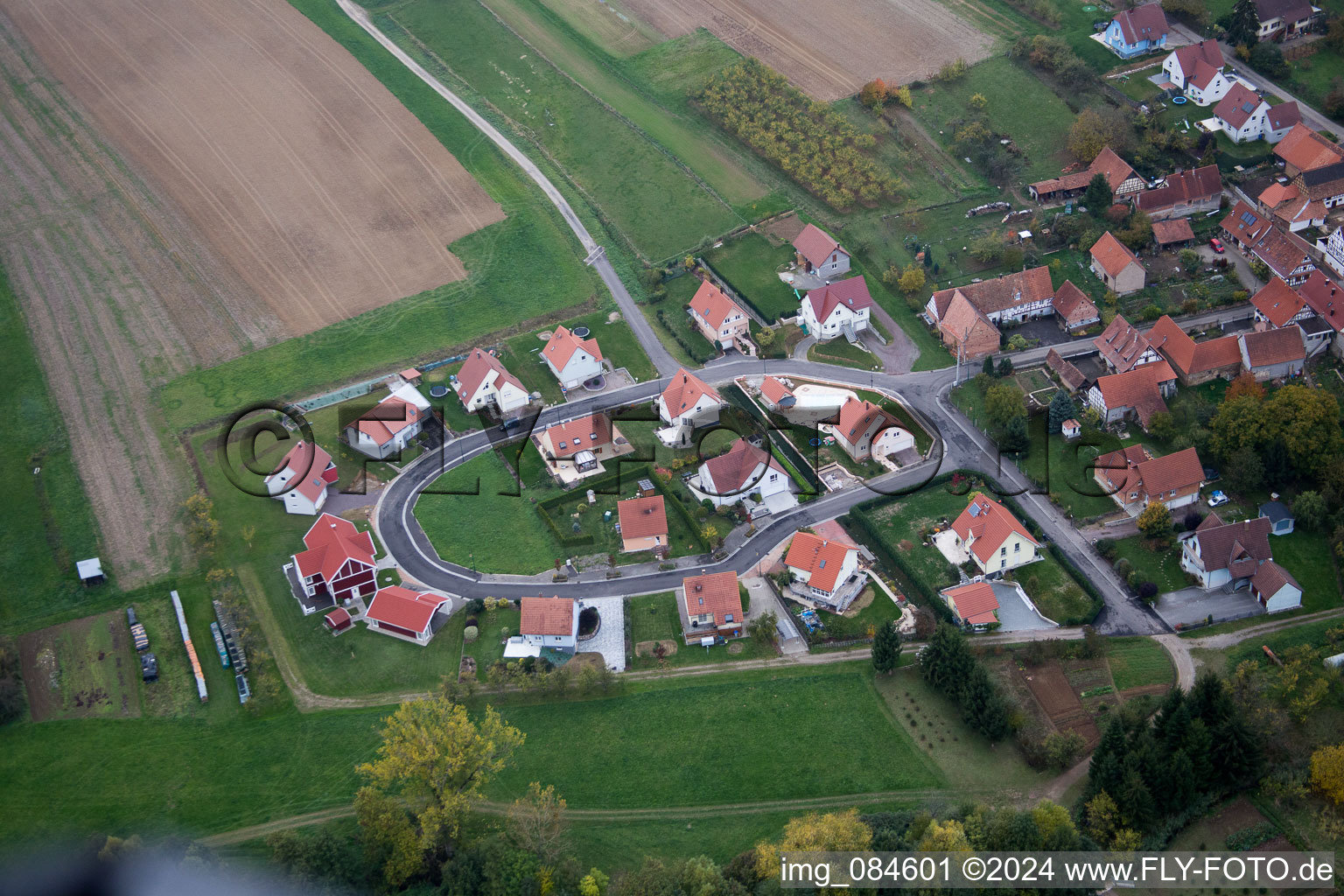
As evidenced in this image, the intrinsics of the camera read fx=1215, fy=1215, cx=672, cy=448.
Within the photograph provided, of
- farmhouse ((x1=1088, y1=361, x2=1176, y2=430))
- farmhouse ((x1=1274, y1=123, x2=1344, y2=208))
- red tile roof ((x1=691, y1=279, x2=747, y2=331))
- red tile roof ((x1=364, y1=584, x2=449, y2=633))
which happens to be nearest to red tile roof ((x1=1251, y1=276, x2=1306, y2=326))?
farmhouse ((x1=1088, y1=361, x2=1176, y2=430))

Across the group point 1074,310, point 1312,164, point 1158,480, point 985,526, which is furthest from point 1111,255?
point 985,526

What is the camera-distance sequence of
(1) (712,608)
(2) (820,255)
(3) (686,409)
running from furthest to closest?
(2) (820,255) < (3) (686,409) < (1) (712,608)

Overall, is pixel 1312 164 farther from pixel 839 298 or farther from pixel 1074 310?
pixel 839 298

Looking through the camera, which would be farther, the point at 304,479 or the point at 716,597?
the point at 304,479

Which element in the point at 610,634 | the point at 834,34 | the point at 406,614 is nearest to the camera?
the point at 406,614

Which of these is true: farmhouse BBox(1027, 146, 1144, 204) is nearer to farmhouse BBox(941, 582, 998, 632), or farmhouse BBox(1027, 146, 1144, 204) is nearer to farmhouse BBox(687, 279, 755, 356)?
farmhouse BBox(687, 279, 755, 356)

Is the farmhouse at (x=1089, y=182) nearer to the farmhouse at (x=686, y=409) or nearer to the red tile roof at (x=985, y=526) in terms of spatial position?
the farmhouse at (x=686, y=409)

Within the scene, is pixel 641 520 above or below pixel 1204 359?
below
